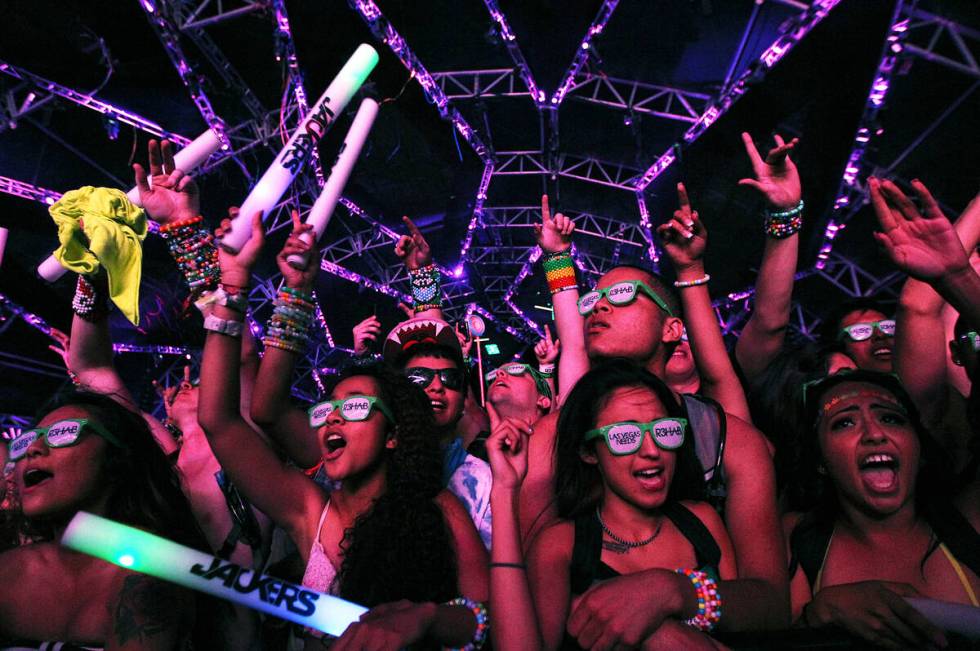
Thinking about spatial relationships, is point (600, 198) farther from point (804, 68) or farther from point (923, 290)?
point (923, 290)

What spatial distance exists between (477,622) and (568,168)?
383 inches

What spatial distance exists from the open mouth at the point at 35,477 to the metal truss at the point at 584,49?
6431 mm

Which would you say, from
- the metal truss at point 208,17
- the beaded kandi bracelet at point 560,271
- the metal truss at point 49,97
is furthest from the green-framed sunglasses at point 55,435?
the metal truss at point 49,97

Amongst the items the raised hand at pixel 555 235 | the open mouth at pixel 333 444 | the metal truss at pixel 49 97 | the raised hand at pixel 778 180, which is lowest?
the open mouth at pixel 333 444

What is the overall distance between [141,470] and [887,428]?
2394 mm

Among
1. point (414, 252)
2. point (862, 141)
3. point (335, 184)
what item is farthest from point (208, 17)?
point (862, 141)

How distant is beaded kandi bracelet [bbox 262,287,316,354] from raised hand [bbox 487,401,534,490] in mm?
818

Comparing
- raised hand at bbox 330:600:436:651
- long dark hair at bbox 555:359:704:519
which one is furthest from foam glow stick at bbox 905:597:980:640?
raised hand at bbox 330:600:436:651

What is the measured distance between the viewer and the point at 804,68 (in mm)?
7051

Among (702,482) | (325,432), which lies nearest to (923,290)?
(702,482)

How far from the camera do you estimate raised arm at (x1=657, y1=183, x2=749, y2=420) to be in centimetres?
240

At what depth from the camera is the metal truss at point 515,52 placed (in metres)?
6.89

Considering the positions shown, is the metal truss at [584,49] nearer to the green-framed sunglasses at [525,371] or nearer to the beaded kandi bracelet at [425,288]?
the beaded kandi bracelet at [425,288]

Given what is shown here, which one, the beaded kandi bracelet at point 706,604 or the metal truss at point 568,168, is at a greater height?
the metal truss at point 568,168
